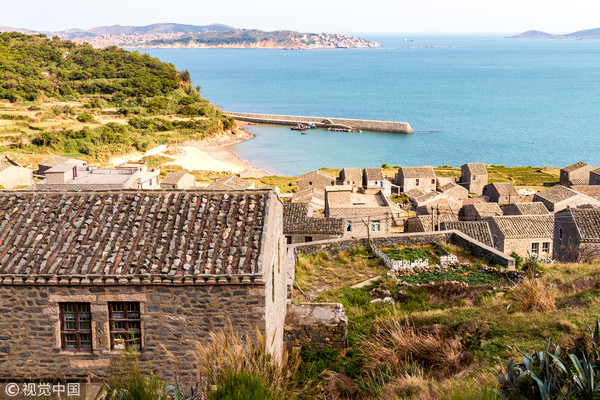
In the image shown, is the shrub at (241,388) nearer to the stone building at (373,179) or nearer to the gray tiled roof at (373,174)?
the stone building at (373,179)

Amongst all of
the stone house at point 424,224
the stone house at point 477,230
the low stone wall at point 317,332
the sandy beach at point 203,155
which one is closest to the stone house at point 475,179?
the stone house at point 424,224

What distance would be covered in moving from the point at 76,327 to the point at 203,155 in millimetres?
79652

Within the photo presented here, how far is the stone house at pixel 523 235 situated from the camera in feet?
107

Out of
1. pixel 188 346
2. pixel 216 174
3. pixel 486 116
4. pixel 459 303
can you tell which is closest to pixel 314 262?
pixel 459 303

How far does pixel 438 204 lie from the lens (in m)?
45.0

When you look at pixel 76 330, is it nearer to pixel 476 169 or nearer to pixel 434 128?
pixel 476 169

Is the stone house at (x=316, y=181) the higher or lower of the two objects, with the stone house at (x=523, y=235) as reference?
lower

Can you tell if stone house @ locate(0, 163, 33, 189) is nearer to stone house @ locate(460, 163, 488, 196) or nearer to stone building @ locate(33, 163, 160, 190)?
stone building @ locate(33, 163, 160, 190)

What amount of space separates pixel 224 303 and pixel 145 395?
128 inches

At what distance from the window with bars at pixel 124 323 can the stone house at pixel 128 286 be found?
2cm

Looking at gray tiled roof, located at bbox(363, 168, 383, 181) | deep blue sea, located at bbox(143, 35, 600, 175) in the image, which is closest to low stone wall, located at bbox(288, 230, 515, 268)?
gray tiled roof, located at bbox(363, 168, 383, 181)

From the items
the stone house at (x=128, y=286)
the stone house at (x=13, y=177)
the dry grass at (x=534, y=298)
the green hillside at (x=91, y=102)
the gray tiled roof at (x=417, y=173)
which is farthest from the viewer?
the green hillside at (x=91, y=102)

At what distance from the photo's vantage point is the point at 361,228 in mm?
32625

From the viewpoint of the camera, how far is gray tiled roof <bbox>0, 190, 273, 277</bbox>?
9.83 meters
